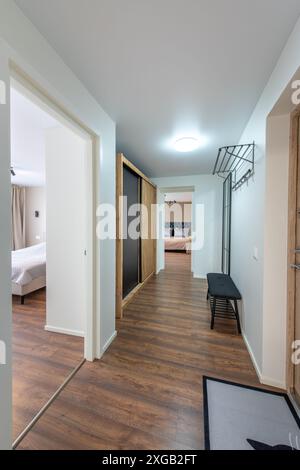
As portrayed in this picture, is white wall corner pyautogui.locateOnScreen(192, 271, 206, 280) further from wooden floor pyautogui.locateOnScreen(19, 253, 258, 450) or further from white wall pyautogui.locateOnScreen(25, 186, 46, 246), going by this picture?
white wall pyautogui.locateOnScreen(25, 186, 46, 246)

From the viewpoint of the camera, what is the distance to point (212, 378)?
5.40 ft

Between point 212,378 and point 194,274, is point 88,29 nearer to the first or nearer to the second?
point 212,378

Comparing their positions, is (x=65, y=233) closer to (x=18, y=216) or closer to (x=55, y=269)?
(x=55, y=269)

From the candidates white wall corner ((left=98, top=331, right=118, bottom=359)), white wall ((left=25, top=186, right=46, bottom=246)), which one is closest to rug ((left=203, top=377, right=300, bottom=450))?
white wall corner ((left=98, top=331, right=118, bottom=359))

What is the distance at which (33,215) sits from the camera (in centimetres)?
651

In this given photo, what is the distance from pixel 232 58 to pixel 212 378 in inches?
96.2

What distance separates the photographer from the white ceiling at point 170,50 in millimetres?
1001

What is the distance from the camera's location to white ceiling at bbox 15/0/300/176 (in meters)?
1.00

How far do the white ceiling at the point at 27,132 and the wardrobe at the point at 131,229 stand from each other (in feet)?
3.13

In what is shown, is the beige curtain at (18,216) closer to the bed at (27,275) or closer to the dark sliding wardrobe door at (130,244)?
the bed at (27,275)

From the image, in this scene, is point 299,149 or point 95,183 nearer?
point 299,149

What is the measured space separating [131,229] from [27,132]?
198 cm

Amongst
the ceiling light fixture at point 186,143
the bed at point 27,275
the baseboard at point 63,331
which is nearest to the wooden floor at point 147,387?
the baseboard at point 63,331

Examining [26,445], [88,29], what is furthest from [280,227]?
[26,445]
